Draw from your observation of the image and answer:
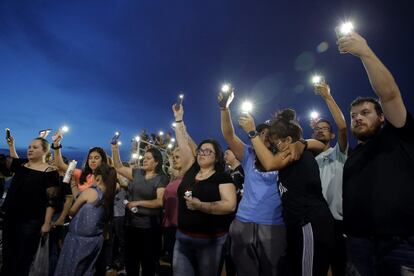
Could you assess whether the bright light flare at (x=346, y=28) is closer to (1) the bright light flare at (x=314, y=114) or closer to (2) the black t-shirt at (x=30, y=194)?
(1) the bright light flare at (x=314, y=114)

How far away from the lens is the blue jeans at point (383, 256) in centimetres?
204

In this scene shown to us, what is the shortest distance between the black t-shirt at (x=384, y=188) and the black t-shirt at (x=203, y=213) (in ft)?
5.22

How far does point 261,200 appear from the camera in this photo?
3113 mm

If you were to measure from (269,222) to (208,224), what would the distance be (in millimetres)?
848

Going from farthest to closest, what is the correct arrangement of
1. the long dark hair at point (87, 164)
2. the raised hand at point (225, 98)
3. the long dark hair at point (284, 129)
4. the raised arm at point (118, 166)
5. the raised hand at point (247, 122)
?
the raised arm at point (118, 166)
the long dark hair at point (87, 164)
the raised hand at point (225, 98)
the raised hand at point (247, 122)
the long dark hair at point (284, 129)

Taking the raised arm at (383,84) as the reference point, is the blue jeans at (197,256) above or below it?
below

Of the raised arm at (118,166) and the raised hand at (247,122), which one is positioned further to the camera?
the raised arm at (118,166)

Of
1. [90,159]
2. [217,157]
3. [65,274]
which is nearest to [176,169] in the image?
[90,159]

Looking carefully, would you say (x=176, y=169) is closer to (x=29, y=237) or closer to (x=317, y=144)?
(x=29, y=237)

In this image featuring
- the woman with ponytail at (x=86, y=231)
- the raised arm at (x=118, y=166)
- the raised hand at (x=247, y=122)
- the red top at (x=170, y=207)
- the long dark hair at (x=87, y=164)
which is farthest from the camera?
the raised arm at (x=118, y=166)

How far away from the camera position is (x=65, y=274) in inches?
162

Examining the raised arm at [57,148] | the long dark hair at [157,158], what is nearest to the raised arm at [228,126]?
the long dark hair at [157,158]

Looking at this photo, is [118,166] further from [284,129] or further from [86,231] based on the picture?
[284,129]

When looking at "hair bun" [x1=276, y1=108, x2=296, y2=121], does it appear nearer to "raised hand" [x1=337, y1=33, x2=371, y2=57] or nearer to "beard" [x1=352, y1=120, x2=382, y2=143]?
"beard" [x1=352, y1=120, x2=382, y2=143]
